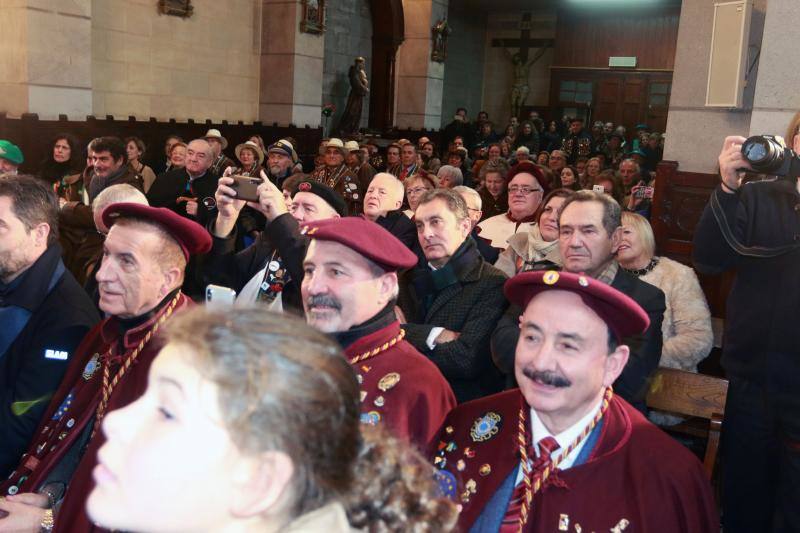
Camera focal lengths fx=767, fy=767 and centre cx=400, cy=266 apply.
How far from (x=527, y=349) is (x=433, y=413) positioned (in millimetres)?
423

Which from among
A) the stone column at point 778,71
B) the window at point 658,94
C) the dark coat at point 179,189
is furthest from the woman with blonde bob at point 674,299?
the window at point 658,94

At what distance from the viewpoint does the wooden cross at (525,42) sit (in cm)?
2044

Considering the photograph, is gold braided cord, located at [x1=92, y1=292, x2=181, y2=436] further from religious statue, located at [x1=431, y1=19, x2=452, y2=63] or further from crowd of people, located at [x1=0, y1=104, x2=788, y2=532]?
religious statue, located at [x1=431, y1=19, x2=452, y2=63]

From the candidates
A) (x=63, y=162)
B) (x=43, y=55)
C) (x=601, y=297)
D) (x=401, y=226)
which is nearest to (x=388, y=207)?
(x=401, y=226)

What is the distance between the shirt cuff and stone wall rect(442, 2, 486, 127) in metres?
17.1

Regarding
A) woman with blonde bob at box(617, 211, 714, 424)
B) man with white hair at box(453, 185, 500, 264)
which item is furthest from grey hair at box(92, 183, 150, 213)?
woman with blonde bob at box(617, 211, 714, 424)

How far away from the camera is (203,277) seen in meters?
3.58

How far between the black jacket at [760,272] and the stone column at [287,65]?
405 inches

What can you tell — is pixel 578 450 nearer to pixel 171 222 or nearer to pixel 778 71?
pixel 171 222

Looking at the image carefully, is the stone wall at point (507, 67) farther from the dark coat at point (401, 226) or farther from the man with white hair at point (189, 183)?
the dark coat at point (401, 226)

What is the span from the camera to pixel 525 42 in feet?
67.6

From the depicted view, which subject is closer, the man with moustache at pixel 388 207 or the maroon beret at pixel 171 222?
the maroon beret at pixel 171 222

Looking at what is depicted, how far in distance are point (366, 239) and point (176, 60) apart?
9875 millimetres

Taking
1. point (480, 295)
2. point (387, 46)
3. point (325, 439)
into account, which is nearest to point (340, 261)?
point (480, 295)
